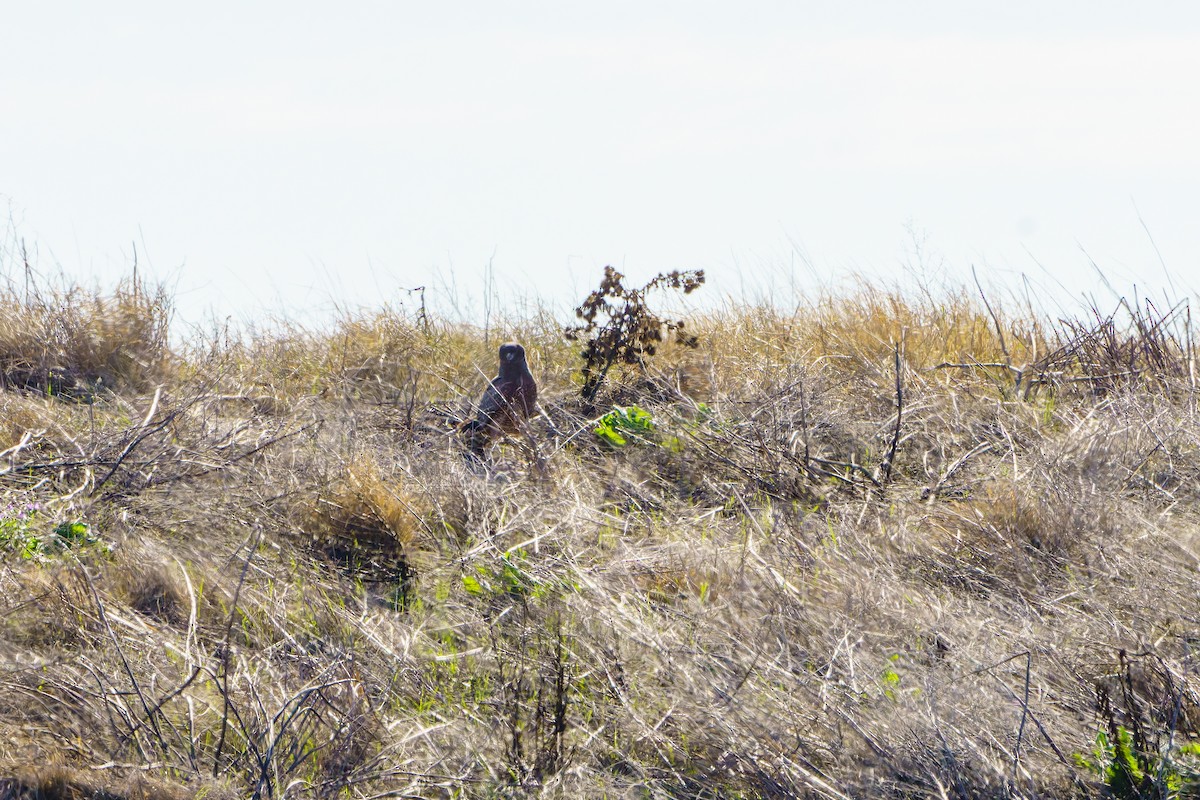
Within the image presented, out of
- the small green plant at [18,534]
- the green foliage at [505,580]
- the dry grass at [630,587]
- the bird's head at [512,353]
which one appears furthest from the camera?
the bird's head at [512,353]

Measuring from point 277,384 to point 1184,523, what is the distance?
15.9 ft

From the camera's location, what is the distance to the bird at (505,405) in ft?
16.6

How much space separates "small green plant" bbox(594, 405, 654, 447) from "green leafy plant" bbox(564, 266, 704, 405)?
85 cm

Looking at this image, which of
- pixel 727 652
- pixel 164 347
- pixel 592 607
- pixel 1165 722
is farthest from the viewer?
pixel 164 347

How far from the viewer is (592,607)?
3068 mm

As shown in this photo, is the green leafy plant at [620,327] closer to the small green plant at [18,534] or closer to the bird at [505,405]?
the bird at [505,405]

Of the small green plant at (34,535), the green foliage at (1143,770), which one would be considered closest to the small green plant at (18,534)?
the small green plant at (34,535)

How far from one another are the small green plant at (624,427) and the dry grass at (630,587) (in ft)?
0.21

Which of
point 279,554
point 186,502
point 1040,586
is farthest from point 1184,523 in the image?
point 186,502

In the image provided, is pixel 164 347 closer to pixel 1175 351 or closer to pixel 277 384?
pixel 277 384

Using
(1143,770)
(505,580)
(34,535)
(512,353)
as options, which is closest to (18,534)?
(34,535)

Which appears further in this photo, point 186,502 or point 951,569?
point 186,502

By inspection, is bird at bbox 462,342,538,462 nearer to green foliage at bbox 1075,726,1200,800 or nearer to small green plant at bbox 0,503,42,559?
small green plant at bbox 0,503,42,559

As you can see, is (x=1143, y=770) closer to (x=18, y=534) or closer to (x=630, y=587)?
(x=630, y=587)
